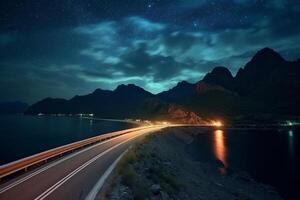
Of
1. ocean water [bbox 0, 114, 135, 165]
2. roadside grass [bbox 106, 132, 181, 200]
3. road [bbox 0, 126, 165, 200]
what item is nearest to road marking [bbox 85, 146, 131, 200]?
road [bbox 0, 126, 165, 200]

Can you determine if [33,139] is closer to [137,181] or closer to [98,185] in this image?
[137,181]

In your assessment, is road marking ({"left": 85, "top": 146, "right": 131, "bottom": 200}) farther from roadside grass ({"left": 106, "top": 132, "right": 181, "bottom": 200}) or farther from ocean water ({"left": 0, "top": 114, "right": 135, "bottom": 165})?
ocean water ({"left": 0, "top": 114, "right": 135, "bottom": 165})

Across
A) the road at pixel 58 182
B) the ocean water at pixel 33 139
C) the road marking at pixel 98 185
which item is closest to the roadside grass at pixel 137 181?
the road marking at pixel 98 185

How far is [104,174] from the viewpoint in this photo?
15.4 metres

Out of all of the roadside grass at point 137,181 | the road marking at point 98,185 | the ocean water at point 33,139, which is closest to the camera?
the road marking at point 98,185

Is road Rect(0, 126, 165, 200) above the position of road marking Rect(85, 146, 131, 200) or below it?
above

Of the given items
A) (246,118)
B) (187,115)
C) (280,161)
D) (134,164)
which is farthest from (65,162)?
(246,118)

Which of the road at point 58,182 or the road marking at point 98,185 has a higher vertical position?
the road at point 58,182

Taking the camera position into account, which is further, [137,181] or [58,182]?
[137,181]

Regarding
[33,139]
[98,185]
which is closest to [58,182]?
[98,185]

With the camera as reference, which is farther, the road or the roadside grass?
the roadside grass

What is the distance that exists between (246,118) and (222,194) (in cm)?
17256

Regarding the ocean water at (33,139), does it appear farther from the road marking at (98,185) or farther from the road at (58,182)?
the road marking at (98,185)

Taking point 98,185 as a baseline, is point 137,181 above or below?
below
